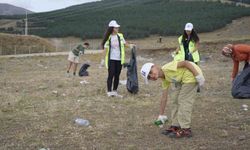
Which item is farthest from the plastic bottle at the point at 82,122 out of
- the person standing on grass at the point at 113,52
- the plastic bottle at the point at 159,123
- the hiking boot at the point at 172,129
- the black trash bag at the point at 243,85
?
the person standing on grass at the point at 113,52

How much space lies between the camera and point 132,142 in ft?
24.2

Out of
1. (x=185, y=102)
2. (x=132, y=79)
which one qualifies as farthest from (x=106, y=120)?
(x=132, y=79)

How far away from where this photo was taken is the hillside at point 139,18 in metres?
70.8

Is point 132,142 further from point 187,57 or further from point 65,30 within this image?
point 65,30

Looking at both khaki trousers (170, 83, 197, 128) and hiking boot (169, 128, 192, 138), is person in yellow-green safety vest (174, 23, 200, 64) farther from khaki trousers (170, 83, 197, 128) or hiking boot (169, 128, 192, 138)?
hiking boot (169, 128, 192, 138)

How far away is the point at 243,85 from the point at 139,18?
256 feet

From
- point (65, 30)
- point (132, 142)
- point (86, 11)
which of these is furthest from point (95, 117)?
point (86, 11)

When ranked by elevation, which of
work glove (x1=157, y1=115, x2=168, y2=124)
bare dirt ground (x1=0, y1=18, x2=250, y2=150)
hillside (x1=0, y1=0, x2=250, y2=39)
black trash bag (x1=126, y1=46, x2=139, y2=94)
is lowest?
bare dirt ground (x1=0, y1=18, x2=250, y2=150)

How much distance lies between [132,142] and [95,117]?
194 centimetres

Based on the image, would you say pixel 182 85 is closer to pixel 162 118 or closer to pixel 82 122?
pixel 162 118

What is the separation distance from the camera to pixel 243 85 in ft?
27.6

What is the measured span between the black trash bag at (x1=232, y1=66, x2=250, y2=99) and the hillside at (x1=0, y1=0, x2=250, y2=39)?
5695 centimetres

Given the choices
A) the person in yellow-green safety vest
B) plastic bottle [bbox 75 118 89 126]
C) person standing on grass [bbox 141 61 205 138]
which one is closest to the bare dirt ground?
plastic bottle [bbox 75 118 89 126]

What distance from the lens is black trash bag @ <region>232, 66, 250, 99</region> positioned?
8.33 metres
